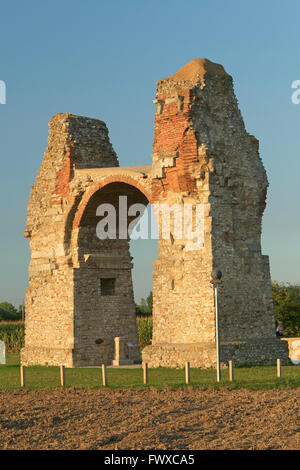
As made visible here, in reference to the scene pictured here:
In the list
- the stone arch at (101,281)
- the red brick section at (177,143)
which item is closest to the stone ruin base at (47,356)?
the stone arch at (101,281)

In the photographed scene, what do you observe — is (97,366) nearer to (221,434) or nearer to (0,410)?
(0,410)

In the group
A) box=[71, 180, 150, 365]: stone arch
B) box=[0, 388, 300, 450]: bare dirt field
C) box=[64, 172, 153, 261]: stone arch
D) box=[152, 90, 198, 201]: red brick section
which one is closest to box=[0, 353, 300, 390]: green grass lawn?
box=[0, 388, 300, 450]: bare dirt field

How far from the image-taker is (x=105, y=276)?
72.2ft

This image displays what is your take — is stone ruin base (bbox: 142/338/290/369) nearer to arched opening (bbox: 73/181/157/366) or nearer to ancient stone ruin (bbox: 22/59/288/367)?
ancient stone ruin (bbox: 22/59/288/367)

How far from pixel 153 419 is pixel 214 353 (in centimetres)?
568

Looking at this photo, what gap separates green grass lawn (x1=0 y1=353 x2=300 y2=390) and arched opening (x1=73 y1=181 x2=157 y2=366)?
2.09m

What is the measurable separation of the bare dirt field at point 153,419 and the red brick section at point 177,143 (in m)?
5.79

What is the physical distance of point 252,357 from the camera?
58.7 feet

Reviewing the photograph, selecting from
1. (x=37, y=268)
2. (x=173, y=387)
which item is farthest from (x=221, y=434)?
(x=37, y=268)

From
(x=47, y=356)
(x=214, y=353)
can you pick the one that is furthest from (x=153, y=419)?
(x=47, y=356)

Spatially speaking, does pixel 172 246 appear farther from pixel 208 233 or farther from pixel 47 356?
pixel 47 356

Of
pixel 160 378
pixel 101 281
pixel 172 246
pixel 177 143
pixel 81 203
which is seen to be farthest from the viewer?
pixel 101 281

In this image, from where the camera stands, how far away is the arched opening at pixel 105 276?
69.7 feet

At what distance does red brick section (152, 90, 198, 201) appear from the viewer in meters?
17.9
